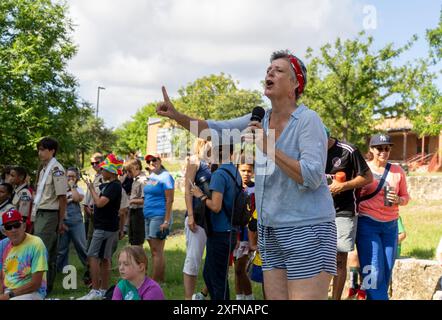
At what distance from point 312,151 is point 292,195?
8.9 inches

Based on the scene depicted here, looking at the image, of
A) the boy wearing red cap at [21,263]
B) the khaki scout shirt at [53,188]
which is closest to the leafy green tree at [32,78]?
the khaki scout shirt at [53,188]

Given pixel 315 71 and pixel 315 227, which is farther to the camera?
pixel 315 71

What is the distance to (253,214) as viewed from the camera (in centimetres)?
546

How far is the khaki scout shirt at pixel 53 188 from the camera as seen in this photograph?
654 centimetres

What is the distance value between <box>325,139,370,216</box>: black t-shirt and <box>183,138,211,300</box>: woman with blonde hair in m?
1.20

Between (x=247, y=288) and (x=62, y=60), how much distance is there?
14.7 meters

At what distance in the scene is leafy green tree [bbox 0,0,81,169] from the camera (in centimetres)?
1669

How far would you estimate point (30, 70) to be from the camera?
1683cm

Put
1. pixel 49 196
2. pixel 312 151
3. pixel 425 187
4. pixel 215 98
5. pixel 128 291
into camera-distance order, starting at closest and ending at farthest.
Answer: pixel 312 151, pixel 128 291, pixel 49 196, pixel 425 187, pixel 215 98

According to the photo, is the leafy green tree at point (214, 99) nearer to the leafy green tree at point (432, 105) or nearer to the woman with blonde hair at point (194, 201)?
the leafy green tree at point (432, 105)

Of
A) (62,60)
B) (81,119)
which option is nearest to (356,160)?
(62,60)

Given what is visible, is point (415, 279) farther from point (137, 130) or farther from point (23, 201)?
point (137, 130)

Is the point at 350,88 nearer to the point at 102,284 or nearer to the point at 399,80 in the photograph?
the point at 399,80

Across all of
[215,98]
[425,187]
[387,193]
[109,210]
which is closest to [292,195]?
[387,193]
